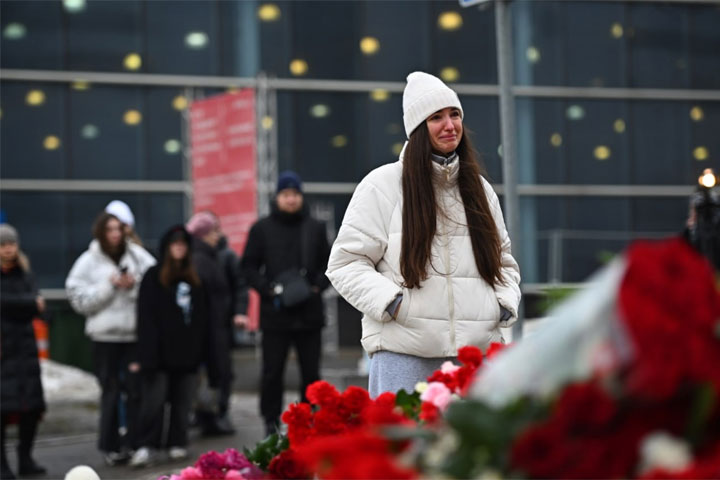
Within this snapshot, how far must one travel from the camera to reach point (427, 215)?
4.79m

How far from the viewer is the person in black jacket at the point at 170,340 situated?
9359 mm

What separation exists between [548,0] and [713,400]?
23.2m

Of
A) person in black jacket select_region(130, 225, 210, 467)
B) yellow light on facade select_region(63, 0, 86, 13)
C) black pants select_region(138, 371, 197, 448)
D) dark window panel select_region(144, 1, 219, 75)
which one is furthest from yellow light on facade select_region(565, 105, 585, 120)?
black pants select_region(138, 371, 197, 448)

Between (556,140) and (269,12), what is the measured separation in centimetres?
599

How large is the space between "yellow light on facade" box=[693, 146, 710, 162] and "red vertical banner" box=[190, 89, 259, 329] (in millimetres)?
11895


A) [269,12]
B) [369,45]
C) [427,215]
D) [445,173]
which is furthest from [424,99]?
[369,45]

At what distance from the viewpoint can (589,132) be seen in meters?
24.5

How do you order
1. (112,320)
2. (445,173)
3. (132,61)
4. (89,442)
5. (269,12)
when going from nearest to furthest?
(445,173)
(112,320)
(89,442)
(132,61)
(269,12)

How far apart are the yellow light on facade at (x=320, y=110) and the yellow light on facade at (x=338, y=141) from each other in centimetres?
45

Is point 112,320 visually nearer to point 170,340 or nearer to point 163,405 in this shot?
point 170,340

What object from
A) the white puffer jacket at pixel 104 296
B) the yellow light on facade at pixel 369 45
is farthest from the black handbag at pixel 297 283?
the yellow light on facade at pixel 369 45

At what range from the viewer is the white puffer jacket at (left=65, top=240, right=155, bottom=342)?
9.79 metres

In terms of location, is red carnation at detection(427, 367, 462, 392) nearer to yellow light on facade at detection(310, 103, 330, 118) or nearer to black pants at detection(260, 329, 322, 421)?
black pants at detection(260, 329, 322, 421)

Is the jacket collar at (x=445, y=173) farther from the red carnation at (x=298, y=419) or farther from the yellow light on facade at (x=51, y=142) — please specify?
the yellow light on facade at (x=51, y=142)
